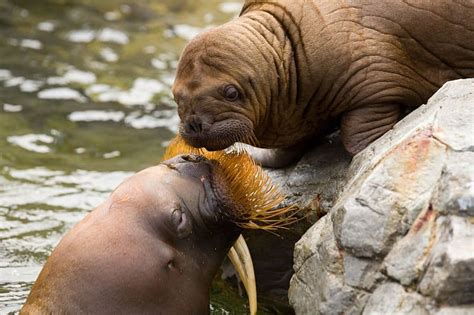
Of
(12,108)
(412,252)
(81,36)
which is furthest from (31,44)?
(412,252)

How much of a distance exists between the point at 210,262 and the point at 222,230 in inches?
7.3

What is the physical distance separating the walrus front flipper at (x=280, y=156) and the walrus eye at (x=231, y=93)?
0.86 metres

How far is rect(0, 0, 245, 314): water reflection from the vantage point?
25.0ft

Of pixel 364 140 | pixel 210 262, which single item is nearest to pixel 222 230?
pixel 210 262

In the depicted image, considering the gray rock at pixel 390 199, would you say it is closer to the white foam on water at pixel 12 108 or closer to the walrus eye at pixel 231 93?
the walrus eye at pixel 231 93

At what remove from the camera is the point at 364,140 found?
555 centimetres

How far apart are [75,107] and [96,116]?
344 millimetres

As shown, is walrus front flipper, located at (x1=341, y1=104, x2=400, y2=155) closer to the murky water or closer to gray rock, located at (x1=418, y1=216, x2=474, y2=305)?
the murky water

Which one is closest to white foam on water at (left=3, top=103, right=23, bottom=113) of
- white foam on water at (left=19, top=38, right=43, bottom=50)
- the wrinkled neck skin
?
white foam on water at (left=19, top=38, right=43, bottom=50)

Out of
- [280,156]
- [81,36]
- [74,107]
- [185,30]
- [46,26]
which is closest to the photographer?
[280,156]

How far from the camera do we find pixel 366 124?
18.4 feet

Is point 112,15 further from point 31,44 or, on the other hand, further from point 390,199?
point 390,199

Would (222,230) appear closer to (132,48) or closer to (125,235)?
(125,235)

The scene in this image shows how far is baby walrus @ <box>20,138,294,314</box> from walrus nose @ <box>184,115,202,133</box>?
15 centimetres
